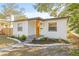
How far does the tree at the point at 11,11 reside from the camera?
3398mm

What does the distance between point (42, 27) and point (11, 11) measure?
0.46 meters

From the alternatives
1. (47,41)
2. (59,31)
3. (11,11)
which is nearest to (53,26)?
(59,31)

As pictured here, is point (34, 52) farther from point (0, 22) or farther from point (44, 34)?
point (0, 22)

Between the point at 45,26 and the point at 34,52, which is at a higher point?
the point at 45,26

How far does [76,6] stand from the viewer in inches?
134

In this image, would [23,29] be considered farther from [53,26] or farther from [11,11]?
[53,26]

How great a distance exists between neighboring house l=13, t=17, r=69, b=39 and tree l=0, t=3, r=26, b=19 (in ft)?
0.34

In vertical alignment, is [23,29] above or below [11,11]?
below

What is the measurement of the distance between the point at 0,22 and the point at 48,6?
66 centimetres

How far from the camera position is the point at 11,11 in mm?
3424

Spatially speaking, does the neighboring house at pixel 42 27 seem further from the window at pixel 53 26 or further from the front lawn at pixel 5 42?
the front lawn at pixel 5 42

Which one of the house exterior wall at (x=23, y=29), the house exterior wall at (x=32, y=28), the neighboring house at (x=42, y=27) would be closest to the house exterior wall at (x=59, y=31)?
the neighboring house at (x=42, y=27)

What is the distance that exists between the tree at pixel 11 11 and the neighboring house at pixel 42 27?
0.34 ft

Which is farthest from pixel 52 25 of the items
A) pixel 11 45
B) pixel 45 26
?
pixel 11 45
